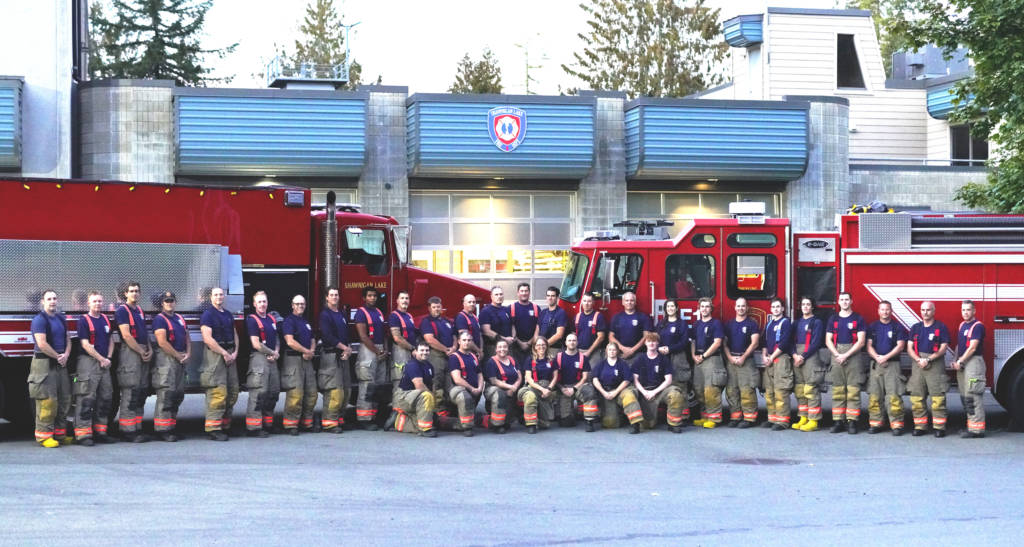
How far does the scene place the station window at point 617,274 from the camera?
1619cm

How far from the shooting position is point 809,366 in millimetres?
15281

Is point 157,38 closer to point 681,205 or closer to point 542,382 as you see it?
point 681,205

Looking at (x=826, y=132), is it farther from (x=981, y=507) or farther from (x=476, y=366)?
(x=981, y=507)

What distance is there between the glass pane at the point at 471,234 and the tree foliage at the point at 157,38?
20137mm

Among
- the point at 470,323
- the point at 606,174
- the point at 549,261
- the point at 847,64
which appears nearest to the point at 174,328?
the point at 470,323

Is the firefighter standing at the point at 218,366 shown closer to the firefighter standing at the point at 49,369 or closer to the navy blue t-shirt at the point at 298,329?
the navy blue t-shirt at the point at 298,329

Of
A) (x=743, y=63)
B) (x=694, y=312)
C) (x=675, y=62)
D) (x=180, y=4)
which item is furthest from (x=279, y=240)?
(x=675, y=62)

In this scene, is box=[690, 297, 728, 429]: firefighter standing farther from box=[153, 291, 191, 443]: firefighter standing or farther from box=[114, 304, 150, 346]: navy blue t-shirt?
box=[114, 304, 150, 346]: navy blue t-shirt

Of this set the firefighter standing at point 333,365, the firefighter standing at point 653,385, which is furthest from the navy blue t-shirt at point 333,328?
the firefighter standing at point 653,385

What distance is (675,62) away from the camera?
5872 cm

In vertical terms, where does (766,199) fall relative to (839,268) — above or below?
above

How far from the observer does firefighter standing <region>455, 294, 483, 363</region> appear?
1570 centimetres

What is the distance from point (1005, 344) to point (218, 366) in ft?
31.1

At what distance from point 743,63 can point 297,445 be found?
2340 cm
